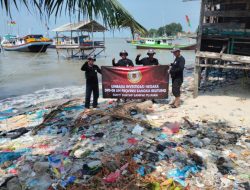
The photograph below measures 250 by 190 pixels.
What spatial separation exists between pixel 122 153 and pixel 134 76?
139 inches

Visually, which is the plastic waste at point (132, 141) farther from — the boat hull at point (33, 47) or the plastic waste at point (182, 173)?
the boat hull at point (33, 47)

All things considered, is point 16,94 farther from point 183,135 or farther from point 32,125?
point 183,135

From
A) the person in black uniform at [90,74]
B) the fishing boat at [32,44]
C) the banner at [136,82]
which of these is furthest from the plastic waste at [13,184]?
the fishing boat at [32,44]

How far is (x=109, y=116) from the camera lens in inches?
284

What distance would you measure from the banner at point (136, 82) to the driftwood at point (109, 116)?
437 millimetres

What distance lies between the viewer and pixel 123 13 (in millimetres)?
3334

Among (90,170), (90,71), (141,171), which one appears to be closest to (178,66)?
(90,71)

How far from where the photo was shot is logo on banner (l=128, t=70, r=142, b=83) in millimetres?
8344

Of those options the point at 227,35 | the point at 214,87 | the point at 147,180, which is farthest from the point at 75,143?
the point at 214,87

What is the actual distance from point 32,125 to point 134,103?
295 cm

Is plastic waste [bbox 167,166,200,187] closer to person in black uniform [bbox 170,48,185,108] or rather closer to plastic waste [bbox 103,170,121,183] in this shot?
plastic waste [bbox 103,170,121,183]

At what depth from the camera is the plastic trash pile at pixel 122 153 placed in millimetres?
4453

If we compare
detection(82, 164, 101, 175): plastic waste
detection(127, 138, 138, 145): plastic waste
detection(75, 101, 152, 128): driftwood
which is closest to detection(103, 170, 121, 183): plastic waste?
detection(82, 164, 101, 175): plastic waste

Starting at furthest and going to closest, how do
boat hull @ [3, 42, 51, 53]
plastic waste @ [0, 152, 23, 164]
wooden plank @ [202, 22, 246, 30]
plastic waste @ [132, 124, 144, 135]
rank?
boat hull @ [3, 42, 51, 53] < wooden plank @ [202, 22, 246, 30] < plastic waste @ [132, 124, 144, 135] < plastic waste @ [0, 152, 23, 164]
